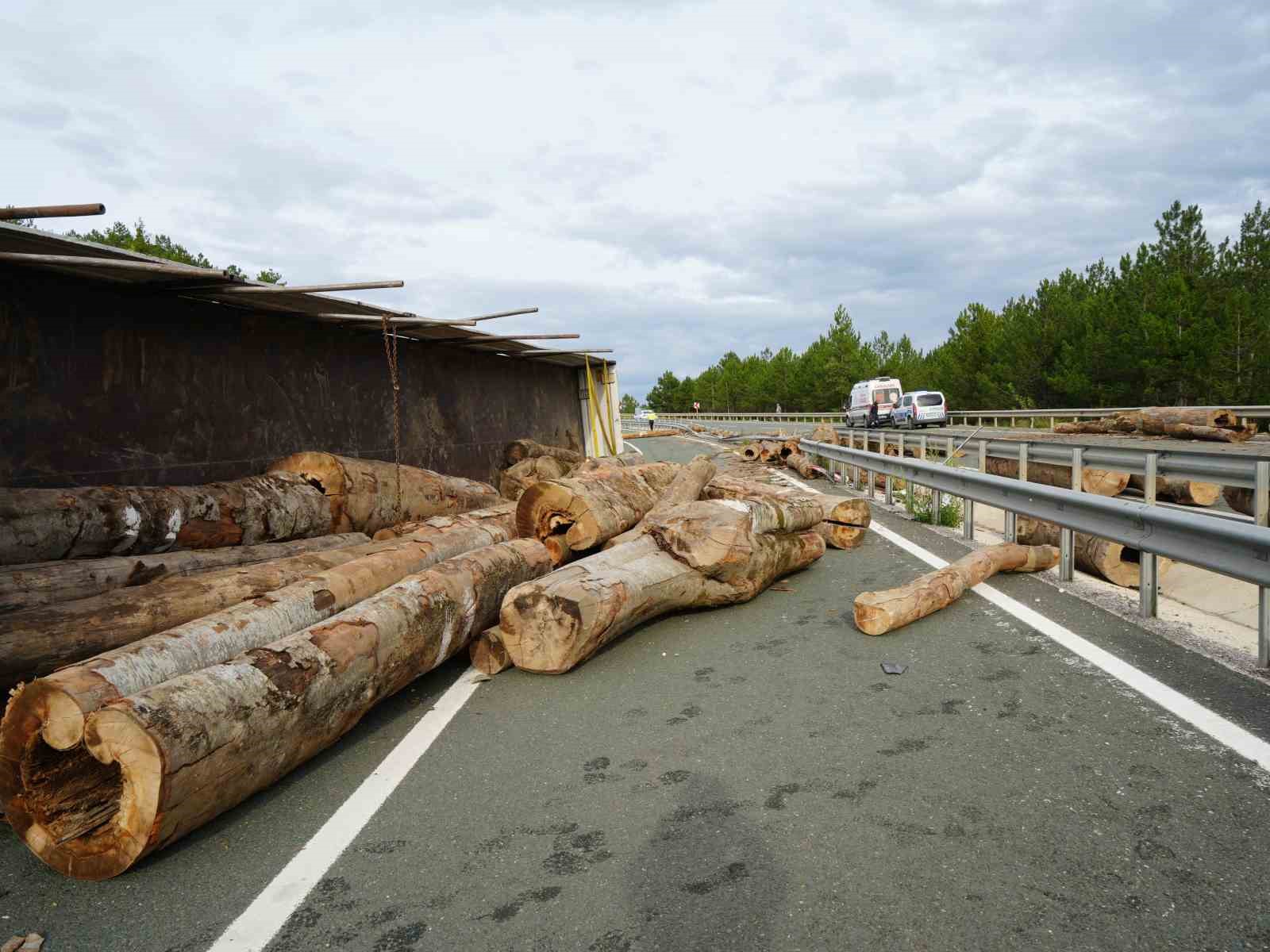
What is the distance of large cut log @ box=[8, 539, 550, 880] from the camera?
9.26ft

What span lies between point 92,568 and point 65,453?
2.29 m

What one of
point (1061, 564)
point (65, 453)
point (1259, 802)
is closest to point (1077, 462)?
point (1061, 564)

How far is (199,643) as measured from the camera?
3.73 metres

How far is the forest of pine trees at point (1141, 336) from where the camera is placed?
34.2 meters

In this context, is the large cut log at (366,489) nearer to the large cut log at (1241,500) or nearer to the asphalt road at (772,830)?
the asphalt road at (772,830)

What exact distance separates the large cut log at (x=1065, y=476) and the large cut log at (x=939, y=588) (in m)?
0.83

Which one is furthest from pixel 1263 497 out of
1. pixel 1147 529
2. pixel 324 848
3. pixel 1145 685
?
pixel 324 848

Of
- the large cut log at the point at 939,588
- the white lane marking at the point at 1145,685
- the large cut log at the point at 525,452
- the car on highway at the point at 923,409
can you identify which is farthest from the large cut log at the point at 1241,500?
the car on highway at the point at 923,409

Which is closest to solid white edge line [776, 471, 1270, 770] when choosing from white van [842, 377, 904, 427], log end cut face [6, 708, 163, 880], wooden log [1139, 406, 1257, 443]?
log end cut face [6, 708, 163, 880]

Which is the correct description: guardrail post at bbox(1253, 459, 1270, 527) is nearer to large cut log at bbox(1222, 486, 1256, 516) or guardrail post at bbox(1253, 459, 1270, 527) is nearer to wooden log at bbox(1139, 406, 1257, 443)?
large cut log at bbox(1222, 486, 1256, 516)

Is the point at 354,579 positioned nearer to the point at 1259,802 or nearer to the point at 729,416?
the point at 1259,802

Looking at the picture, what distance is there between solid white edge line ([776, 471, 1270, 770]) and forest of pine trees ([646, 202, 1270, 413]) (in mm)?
36210

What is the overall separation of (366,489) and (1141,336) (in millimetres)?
41266

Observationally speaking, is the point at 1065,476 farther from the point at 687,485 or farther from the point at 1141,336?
the point at 1141,336
